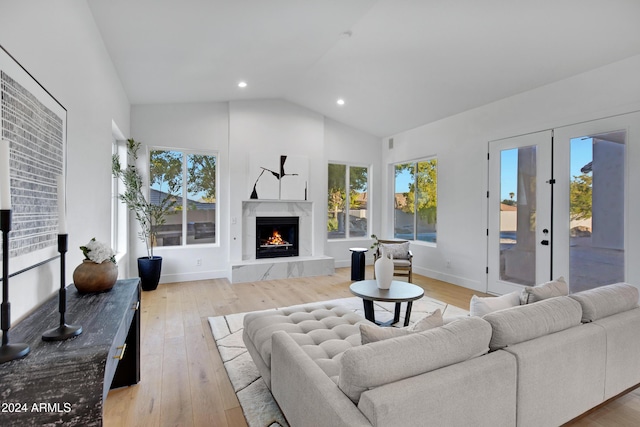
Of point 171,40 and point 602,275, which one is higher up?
point 171,40

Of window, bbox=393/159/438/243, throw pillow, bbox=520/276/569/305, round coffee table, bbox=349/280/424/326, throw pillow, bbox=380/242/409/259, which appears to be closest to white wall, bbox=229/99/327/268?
throw pillow, bbox=380/242/409/259

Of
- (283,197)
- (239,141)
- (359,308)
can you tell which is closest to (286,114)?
(239,141)

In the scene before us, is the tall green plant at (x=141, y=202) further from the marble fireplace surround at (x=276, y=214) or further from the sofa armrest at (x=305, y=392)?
the sofa armrest at (x=305, y=392)

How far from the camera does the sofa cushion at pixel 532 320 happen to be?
1614mm

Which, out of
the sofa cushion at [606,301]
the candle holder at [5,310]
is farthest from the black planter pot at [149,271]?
the sofa cushion at [606,301]

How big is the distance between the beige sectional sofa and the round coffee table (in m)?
0.83

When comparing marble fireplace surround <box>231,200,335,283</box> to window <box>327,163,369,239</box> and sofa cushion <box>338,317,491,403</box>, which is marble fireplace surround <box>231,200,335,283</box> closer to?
window <box>327,163,369,239</box>

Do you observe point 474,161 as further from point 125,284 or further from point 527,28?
point 125,284

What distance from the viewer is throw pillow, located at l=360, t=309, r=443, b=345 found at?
153 cm

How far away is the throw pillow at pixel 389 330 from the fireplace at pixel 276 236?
15.1ft

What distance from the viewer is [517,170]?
4.48 m

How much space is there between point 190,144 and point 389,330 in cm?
502

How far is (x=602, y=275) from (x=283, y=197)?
4657 millimetres

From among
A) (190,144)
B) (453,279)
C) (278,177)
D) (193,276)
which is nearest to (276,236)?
(278,177)
